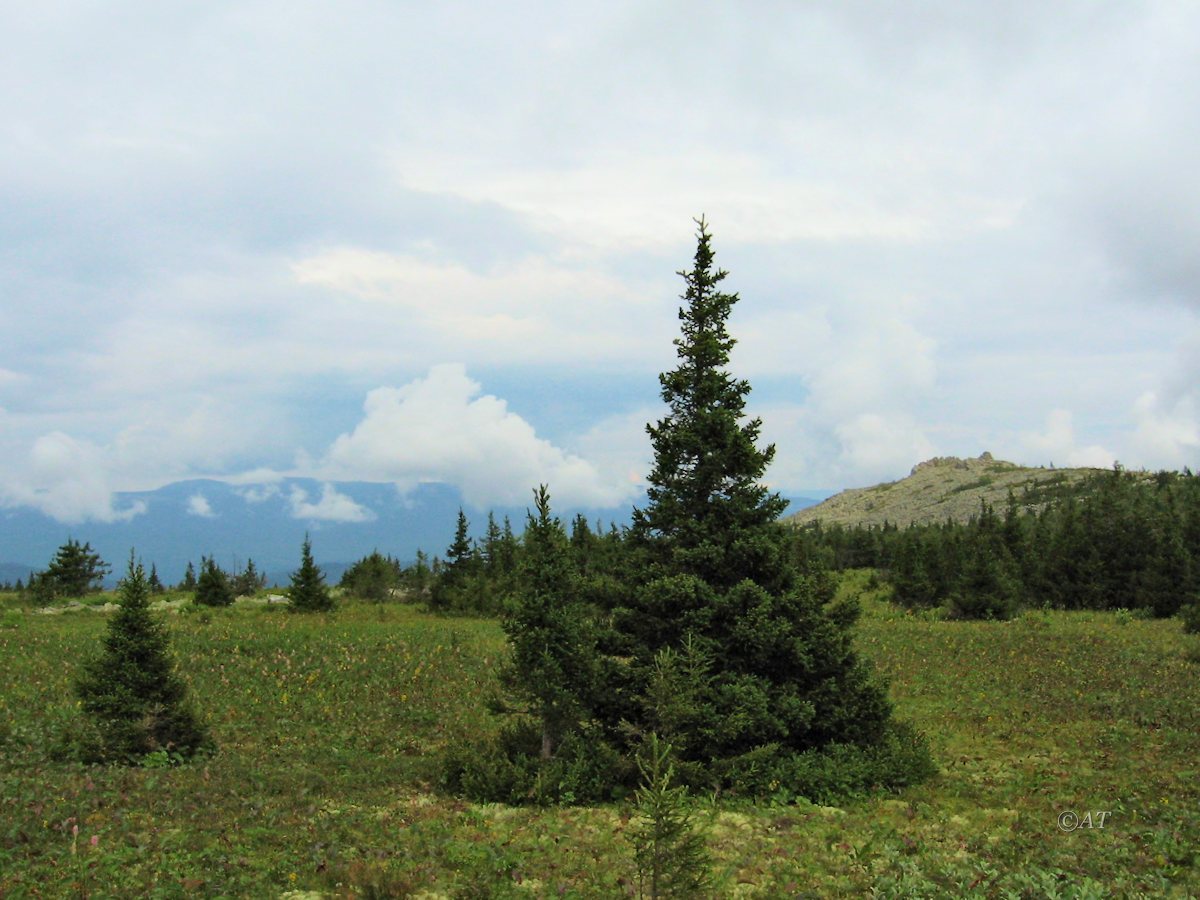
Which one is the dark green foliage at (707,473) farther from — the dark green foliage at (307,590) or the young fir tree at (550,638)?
the dark green foliage at (307,590)

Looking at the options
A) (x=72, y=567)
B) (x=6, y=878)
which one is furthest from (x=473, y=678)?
(x=72, y=567)

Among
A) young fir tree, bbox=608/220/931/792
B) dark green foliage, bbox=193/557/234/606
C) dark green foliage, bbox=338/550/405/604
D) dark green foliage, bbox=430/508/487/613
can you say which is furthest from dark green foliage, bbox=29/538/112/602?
Answer: young fir tree, bbox=608/220/931/792

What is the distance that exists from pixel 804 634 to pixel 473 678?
47.5ft

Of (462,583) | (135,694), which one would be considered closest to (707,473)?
(135,694)

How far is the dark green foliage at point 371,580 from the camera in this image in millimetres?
56438

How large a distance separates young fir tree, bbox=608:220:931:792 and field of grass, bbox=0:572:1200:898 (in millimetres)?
1394

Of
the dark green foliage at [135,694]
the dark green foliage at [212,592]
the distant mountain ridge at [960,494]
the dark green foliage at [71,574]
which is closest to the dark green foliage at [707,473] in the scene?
the dark green foliage at [135,694]

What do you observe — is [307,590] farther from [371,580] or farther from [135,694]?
[135,694]

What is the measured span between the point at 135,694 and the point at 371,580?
138 ft

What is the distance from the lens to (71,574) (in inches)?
2301

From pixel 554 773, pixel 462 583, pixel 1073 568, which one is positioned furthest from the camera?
pixel 1073 568

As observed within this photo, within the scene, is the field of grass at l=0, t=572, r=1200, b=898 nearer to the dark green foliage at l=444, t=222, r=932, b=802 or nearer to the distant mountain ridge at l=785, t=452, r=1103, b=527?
the dark green foliage at l=444, t=222, r=932, b=802

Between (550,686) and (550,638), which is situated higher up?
(550,638)

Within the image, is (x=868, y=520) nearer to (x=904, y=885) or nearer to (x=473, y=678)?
(x=473, y=678)
